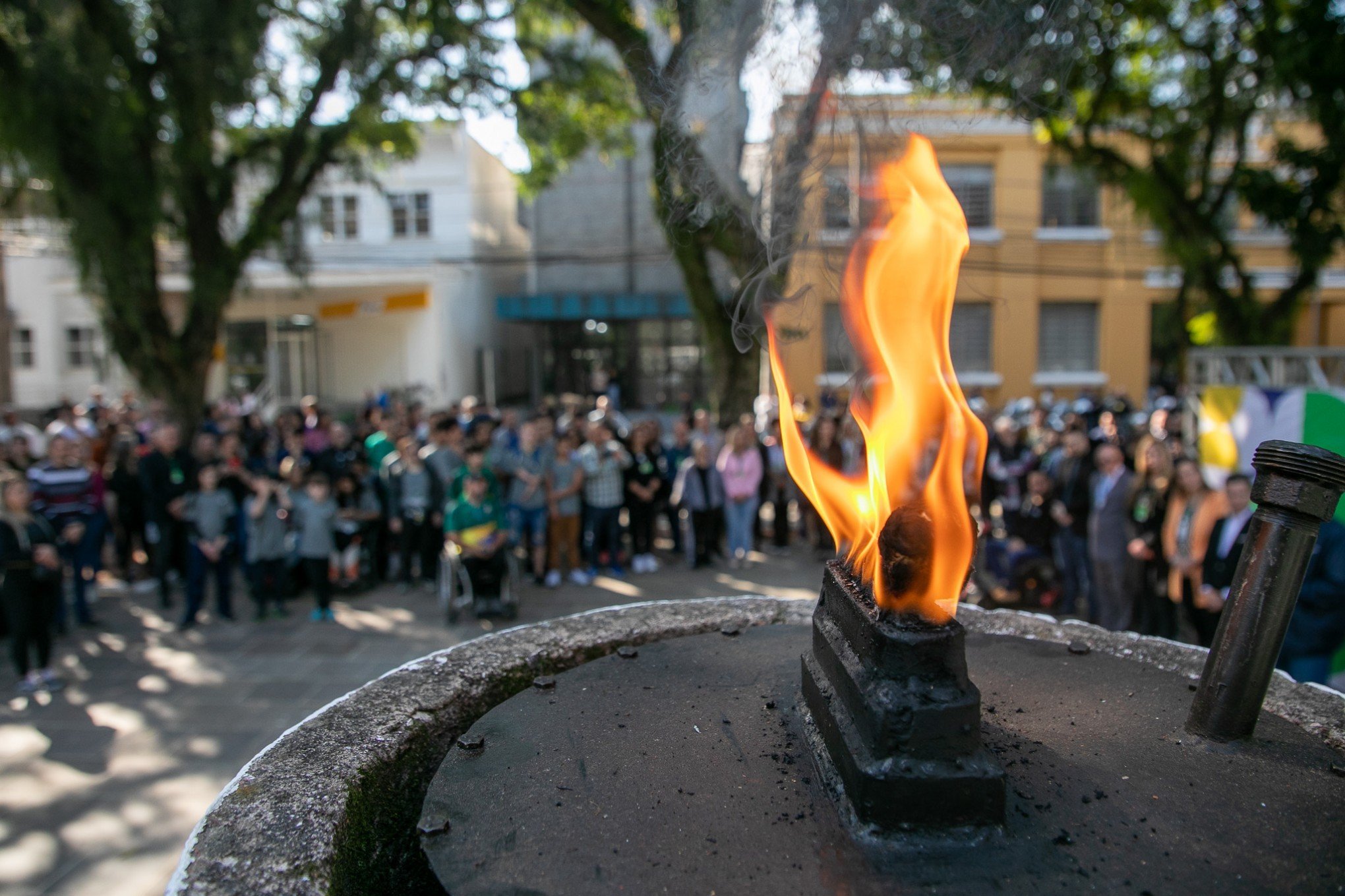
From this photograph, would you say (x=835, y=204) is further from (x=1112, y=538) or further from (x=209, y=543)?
(x=209, y=543)

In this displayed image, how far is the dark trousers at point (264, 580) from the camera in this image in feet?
26.5

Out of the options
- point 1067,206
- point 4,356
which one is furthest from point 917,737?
point 1067,206

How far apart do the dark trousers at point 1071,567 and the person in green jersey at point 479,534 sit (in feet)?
16.8

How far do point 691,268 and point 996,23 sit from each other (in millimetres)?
7075

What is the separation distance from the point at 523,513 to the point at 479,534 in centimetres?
139

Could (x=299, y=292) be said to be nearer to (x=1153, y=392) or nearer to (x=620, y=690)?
(x=1153, y=392)

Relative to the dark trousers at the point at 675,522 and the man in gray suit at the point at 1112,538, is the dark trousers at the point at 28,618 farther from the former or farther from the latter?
the man in gray suit at the point at 1112,538

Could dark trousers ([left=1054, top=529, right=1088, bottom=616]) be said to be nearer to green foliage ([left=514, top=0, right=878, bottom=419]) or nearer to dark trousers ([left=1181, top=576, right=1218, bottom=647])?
dark trousers ([left=1181, top=576, right=1218, bottom=647])

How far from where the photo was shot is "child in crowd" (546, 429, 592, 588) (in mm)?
9398

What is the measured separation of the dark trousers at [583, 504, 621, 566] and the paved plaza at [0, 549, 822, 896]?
35cm

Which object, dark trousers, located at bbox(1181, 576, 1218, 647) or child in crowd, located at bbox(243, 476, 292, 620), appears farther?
child in crowd, located at bbox(243, 476, 292, 620)

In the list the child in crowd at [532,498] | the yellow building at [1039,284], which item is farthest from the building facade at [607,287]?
the child in crowd at [532,498]

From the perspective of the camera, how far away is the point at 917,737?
1862mm

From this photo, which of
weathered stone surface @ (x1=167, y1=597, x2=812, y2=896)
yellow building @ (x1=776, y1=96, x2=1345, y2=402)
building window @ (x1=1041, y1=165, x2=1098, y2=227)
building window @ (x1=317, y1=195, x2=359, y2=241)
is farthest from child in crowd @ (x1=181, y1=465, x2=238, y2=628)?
building window @ (x1=1041, y1=165, x2=1098, y2=227)
